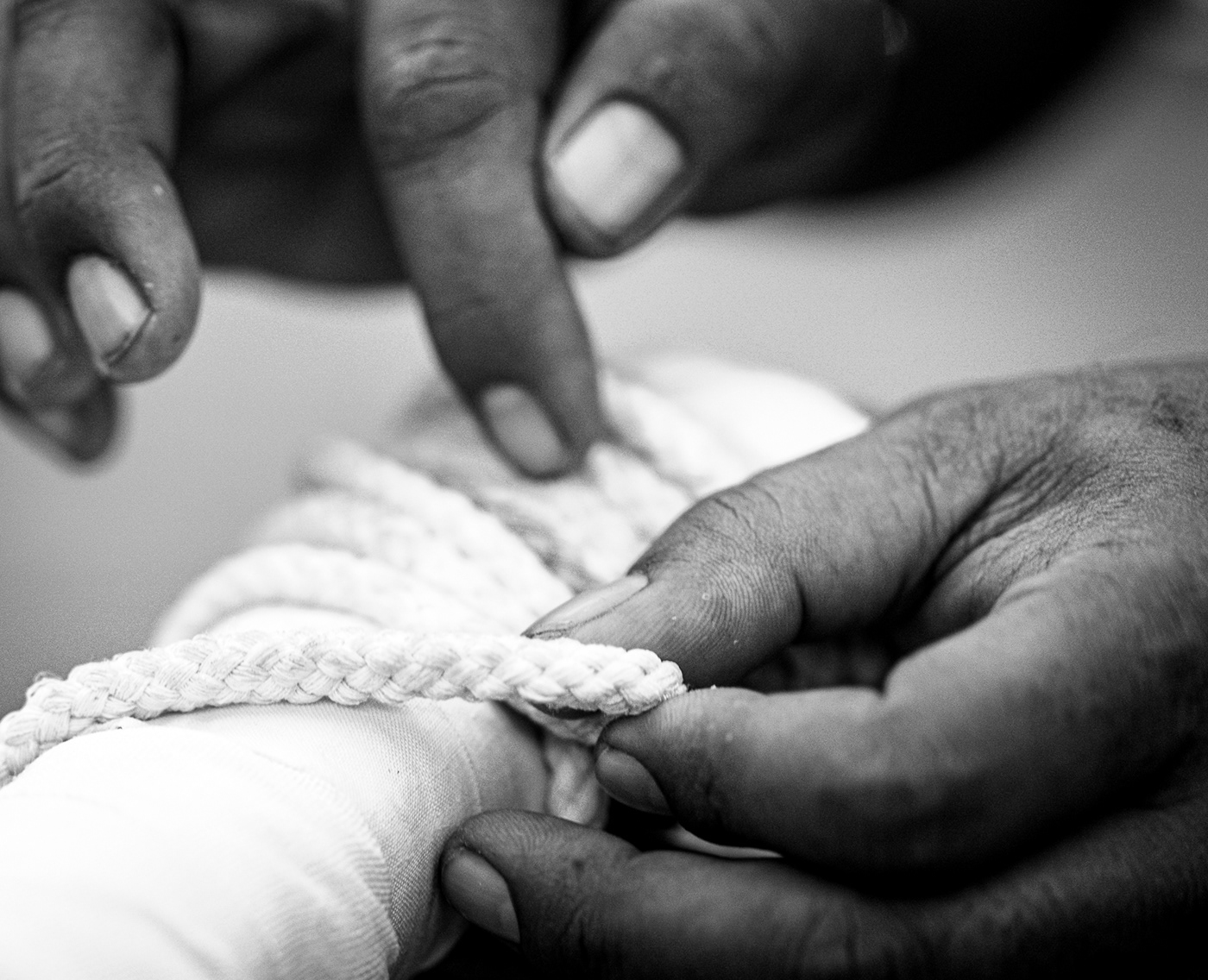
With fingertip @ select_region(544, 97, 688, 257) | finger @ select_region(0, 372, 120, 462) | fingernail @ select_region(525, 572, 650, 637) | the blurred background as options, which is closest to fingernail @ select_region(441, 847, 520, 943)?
fingernail @ select_region(525, 572, 650, 637)

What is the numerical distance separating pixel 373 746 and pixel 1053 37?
4.31ft

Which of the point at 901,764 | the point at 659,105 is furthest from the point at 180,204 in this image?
the point at 901,764

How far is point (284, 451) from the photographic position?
4.67ft

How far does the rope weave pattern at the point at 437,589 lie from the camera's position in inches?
20.1

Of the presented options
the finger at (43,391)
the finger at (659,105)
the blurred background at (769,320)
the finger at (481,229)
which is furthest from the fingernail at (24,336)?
the blurred background at (769,320)

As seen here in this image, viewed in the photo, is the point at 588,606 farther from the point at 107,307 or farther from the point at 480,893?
the point at 107,307

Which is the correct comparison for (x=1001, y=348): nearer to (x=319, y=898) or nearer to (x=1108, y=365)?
(x=1108, y=365)

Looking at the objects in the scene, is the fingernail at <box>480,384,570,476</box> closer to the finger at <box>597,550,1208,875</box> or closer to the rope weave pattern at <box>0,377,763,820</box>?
the rope weave pattern at <box>0,377,763,820</box>

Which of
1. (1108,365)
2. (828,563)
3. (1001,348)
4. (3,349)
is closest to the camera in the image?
(828,563)

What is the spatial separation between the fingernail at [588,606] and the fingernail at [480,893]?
103mm

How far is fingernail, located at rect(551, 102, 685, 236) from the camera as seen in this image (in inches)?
28.9

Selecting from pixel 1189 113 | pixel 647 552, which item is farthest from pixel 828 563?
pixel 1189 113

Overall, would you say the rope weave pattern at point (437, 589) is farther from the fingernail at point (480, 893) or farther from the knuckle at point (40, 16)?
the knuckle at point (40, 16)

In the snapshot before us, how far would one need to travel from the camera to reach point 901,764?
17.6 inches
